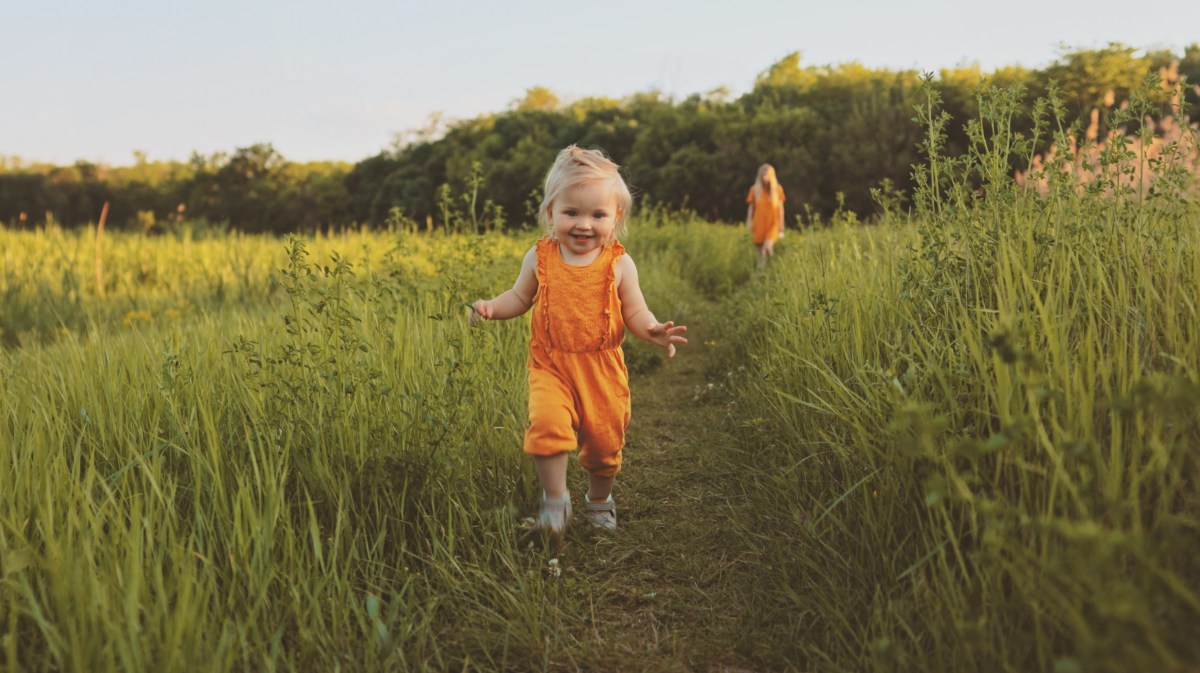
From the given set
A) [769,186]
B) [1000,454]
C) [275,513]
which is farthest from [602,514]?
[769,186]

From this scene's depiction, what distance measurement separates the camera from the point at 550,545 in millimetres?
2453

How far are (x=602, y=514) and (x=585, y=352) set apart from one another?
0.60m

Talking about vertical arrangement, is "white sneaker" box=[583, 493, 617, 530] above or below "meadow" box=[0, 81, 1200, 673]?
below

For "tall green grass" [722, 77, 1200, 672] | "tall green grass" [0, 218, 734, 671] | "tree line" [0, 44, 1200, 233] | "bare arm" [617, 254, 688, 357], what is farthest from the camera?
"tree line" [0, 44, 1200, 233]

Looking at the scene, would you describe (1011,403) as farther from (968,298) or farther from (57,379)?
(57,379)

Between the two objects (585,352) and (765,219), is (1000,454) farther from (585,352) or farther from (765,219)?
(765,219)

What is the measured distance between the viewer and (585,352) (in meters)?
2.65

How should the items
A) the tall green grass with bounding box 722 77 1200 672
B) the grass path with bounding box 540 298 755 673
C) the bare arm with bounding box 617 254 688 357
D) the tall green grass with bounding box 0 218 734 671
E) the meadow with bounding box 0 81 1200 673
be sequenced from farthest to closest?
the bare arm with bounding box 617 254 688 357 < the grass path with bounding box 540 298 755 673 < the tall green grass with bounding box 0 218 734 671 < the meadow with bounding box 0 81 1200 673 < the tall green grass with bounding box 722 77 1200 672

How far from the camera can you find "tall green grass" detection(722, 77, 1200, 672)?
1303mm

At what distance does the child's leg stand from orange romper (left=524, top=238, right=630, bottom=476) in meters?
0.12

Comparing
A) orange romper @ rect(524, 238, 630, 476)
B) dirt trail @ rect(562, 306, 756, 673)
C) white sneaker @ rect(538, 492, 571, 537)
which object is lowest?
dirt trail @ rect(562, 306, 756, 673)

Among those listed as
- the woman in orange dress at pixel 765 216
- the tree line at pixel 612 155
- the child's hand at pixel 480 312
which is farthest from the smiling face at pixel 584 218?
the woman in orange dress at pixel 765 216

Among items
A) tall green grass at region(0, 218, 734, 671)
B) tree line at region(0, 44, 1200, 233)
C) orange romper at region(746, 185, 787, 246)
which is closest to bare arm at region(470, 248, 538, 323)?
tall green grass at region(0, 218, 734, 671)

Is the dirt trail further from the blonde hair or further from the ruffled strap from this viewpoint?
the blonde hair
